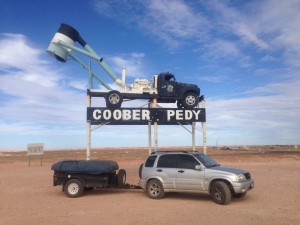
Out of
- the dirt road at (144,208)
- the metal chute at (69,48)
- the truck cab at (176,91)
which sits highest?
the metal chute at (69,48)

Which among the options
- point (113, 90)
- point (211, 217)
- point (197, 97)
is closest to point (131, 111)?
point (113, 90)

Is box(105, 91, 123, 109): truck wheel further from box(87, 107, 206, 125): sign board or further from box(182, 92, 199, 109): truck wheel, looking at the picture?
box(182, 92, 199, 109): truck wheel

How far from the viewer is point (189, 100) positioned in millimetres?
21516

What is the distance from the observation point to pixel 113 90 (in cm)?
2080

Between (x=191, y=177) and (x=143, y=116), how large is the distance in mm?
8983

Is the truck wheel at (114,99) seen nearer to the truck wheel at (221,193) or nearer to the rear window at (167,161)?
the rear window at (167,161)

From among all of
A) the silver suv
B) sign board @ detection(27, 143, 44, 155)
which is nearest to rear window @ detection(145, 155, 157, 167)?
the silver suv

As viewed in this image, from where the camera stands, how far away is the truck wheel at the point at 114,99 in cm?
2066

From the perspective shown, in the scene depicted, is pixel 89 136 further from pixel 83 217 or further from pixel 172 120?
pixel 83 217

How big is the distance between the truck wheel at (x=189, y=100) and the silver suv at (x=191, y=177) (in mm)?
8140

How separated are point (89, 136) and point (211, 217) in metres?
12.5

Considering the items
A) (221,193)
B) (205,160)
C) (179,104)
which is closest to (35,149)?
(179,104)

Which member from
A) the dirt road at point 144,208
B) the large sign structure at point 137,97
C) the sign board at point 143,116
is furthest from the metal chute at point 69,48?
the dirt road at point 144,208

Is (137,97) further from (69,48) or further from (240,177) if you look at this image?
(240,177)
